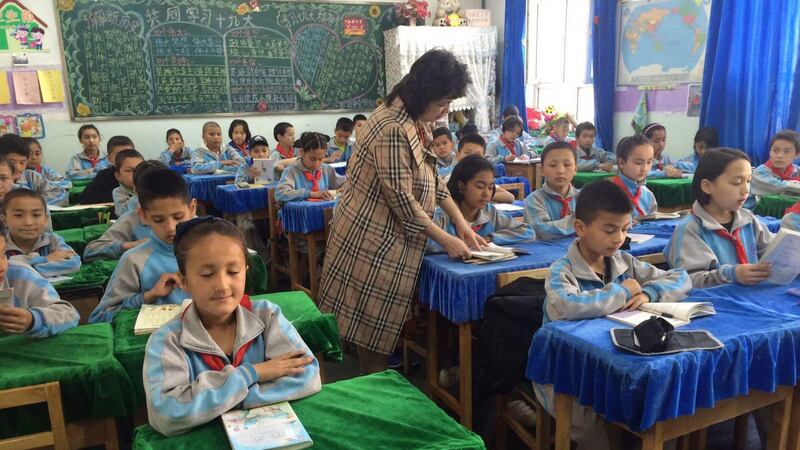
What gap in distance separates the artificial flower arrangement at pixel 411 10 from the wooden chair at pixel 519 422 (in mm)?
→ 6442

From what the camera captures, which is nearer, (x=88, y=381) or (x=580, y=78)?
(x=88, y=381)

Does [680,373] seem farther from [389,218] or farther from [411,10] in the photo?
[411,10]

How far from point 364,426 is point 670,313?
0.98 meters

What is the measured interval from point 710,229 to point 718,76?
3872 mm

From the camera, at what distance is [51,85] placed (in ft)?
21.6

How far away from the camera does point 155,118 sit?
7.11 meters

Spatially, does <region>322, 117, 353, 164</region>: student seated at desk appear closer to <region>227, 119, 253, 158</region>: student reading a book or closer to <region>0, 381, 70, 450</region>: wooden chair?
<region>227, 119, 253, 158</region>: student reading a book

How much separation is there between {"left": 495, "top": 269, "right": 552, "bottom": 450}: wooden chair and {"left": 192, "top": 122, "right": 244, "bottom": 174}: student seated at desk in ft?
15.2

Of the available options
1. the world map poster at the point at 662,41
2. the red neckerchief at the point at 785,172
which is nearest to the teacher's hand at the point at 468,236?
the red neckerchief at the point at 785,172

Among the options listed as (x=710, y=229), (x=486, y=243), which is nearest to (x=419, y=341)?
(x=486, y=243)

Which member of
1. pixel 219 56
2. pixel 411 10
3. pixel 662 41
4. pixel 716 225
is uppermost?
pixel 411 10

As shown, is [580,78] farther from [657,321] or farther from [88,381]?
[88,381]

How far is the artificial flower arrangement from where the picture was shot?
26.1 ft

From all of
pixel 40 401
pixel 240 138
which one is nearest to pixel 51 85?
pixel 240 138
